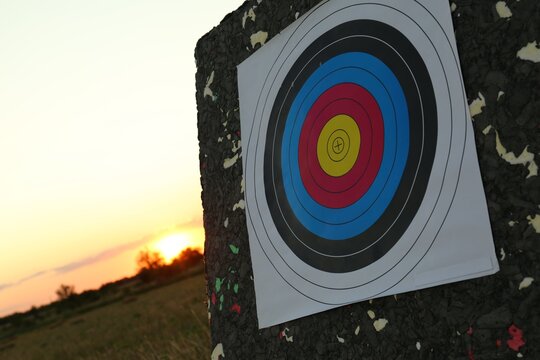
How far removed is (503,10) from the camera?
3.46 ft

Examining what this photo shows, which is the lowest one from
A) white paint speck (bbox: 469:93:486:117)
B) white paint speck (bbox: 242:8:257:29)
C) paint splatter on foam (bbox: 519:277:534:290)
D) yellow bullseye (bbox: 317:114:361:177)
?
paint splatter on foam (bbox: 519:277:534:290)

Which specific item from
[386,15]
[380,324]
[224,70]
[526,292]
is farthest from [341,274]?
[224,70]

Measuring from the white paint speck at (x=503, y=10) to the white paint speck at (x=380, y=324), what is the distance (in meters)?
0.60

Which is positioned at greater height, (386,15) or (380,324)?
(386,15)

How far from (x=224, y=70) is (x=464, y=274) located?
96 centimetres

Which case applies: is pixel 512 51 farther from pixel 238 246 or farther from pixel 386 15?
pixel 238 246

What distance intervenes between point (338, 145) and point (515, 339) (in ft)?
1.84

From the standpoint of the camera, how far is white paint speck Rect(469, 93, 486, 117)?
1.08 m

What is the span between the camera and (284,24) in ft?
5.12

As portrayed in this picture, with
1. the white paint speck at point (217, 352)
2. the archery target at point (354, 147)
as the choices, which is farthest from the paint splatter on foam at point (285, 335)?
the white paint speck at point (217, 352)

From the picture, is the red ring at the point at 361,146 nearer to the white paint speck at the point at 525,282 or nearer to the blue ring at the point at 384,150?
the blue ring at the point at 384,150


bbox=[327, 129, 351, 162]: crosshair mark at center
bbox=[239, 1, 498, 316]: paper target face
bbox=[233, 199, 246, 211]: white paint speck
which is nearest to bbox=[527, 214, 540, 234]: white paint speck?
bbox=[239, 1, 498, 316]: paper target face

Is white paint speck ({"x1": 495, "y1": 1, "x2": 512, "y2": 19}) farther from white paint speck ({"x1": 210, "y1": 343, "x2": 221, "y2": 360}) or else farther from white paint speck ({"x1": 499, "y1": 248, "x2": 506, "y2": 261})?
white paint speck ({"x1": 210, "y1": 343, "x2": 221, "y2": 360})

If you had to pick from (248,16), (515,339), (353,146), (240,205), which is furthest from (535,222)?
(248,16)
